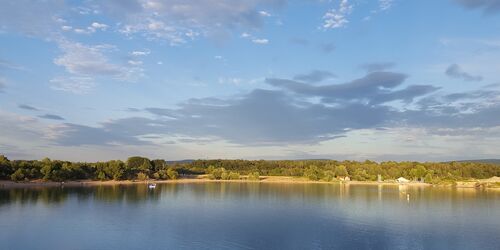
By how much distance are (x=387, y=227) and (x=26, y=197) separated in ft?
226

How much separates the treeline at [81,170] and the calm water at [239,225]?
1769 inches

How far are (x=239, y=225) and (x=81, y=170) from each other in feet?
337

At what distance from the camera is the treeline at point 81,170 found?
123 meters

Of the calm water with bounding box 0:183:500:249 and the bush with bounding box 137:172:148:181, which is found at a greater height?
the bush with bounding box 137:172:148:181

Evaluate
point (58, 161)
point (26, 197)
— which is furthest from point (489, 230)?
point (58, 161)

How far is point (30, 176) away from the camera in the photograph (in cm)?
12569

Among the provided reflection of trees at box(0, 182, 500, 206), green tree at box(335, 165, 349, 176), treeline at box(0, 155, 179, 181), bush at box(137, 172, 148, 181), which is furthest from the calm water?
green tree at box(335, 165, 349, 176)

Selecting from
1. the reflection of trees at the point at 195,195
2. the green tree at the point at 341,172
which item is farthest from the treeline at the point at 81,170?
the green tree at the point at 341,172

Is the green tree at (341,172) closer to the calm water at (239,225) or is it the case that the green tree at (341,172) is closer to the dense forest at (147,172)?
the dense forest at (147,172)

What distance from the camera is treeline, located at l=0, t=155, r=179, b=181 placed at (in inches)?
4857

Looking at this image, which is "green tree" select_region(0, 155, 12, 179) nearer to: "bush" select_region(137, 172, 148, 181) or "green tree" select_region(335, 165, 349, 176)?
"bush" select_region(137, 172, 148, 181)

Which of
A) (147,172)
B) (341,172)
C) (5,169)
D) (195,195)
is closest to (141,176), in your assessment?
(147,172)

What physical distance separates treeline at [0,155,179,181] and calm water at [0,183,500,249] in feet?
147

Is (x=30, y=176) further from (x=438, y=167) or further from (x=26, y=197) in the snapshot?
(x=438, y=167)
